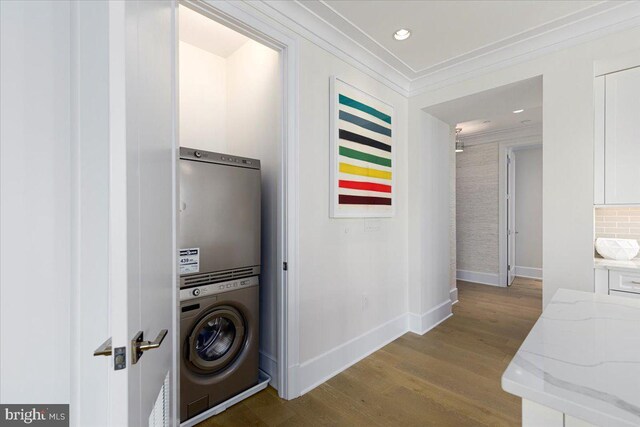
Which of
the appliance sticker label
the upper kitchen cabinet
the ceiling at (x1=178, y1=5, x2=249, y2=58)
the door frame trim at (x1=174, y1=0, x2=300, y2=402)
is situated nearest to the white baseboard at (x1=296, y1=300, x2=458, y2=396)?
the door frame trim at (x1=174, y1=0, x2=300, y2=402)

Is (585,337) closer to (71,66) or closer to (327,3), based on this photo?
(71,66)

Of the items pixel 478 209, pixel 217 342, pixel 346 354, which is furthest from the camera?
pixel 478 209

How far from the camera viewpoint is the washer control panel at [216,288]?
164cm

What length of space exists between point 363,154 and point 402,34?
975 millimetres

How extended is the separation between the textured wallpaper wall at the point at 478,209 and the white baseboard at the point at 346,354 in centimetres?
290

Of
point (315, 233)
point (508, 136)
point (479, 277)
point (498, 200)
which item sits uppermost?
point (508, 136)

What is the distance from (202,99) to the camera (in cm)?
259

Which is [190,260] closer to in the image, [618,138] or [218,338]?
[218,338]

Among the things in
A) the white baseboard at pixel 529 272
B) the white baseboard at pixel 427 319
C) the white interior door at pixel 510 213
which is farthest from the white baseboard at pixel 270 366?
the white baseboard at pixel 529 272

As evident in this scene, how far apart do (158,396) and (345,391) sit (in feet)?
4.58

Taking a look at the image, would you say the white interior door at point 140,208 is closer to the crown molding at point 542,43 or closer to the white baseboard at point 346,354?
→ the white baseboard at point 346,354

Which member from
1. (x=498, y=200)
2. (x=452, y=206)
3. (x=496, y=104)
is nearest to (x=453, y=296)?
(x=452, y=206)

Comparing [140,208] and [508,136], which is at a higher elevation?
[508,136]

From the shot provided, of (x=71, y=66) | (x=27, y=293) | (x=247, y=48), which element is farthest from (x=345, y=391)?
(x=247, y=48)
